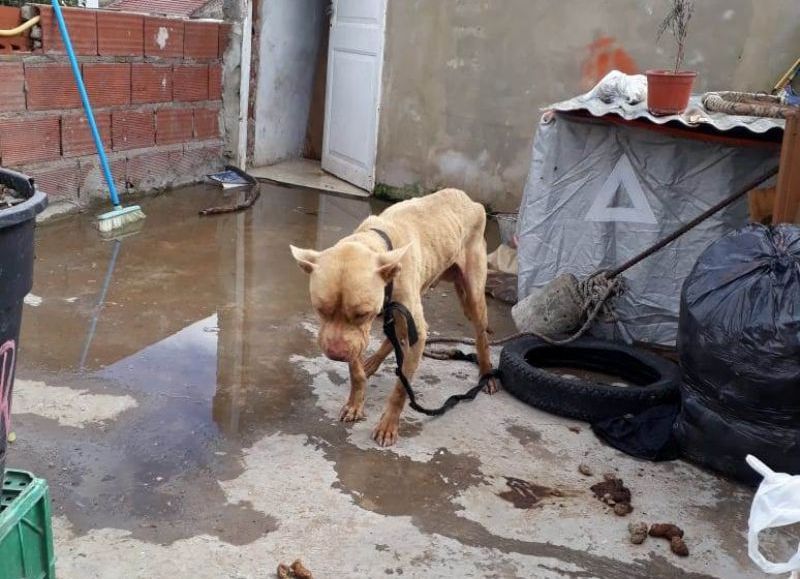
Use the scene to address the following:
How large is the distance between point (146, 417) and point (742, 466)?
8.88 feet

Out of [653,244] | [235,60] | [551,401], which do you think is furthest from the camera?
[235,60]

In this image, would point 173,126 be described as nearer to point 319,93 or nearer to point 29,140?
point 29,140

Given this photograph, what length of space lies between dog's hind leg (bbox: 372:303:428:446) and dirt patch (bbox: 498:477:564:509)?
22.9 inches

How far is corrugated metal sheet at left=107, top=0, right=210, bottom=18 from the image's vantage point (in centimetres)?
1012

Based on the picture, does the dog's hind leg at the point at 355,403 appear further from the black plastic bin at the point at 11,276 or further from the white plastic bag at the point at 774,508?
the white plastic bag at the point at 774,508

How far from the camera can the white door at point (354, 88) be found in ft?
27.8

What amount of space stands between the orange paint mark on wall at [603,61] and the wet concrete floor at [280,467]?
341 centimetres

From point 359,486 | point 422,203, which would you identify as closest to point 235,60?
point 422,203

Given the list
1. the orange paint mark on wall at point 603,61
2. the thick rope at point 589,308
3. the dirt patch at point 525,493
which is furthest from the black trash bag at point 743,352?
the orange paint mark on wall at point 603,61

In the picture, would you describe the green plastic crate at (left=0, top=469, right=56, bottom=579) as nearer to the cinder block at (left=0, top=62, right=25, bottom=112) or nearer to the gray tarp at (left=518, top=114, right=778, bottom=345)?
the gray tarp at (left=518, top=114, right=778, bottom=345)

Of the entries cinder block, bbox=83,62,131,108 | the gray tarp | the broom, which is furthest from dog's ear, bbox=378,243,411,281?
cinder block, bbox=83,62,131,108

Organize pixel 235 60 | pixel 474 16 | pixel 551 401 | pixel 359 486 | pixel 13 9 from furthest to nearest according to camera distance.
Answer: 1. pixel 235 60
2. pixel 474 16
3. pixel 13 9
4. pixel 551 401
5. pixel 359 486

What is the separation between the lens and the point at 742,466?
10.8 feet

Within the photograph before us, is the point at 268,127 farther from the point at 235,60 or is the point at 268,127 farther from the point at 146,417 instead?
the point at 146,417
